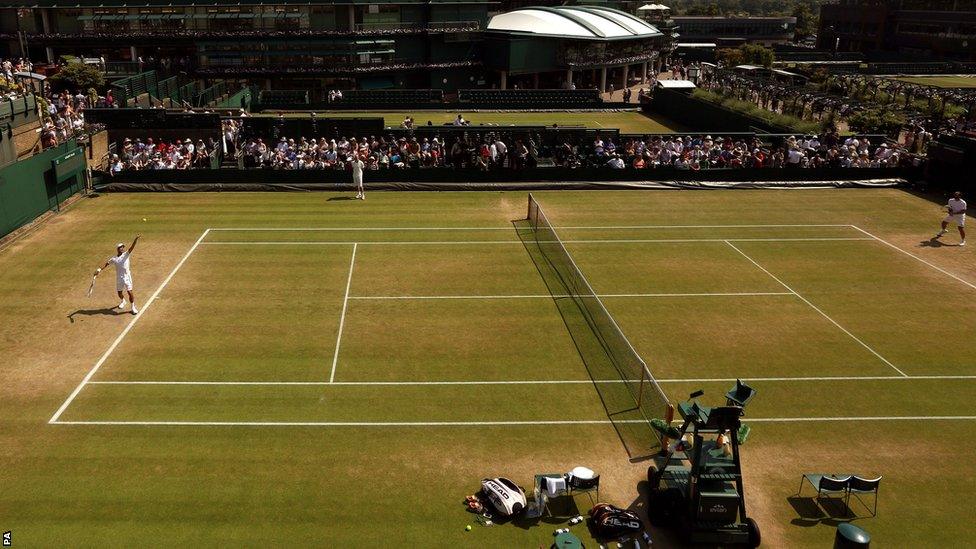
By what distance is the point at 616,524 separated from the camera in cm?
1203

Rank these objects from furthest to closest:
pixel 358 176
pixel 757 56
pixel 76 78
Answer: pixel 757 56 < pixel 76 78 < pixel 358 176

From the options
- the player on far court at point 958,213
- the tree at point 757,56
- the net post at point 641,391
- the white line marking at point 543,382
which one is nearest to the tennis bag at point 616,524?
the net post at point 641,391

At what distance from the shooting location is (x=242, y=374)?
17188mm

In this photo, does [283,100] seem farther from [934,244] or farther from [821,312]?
[821,312]

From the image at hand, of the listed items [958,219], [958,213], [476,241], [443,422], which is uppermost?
[958,213]

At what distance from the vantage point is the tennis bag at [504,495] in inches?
492

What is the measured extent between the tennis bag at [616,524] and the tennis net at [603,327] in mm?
2209

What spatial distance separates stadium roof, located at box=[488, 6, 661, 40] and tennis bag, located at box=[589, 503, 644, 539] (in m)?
60.6

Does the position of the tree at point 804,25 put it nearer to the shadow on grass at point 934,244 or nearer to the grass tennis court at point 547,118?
the grass tennis court at point 547,118

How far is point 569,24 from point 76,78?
40991 millimetres

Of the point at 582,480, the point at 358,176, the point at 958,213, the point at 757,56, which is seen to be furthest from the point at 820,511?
the point at 757,56

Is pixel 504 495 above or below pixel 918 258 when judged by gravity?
below

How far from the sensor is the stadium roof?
228 ft

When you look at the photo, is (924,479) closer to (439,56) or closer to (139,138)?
(139,138)
